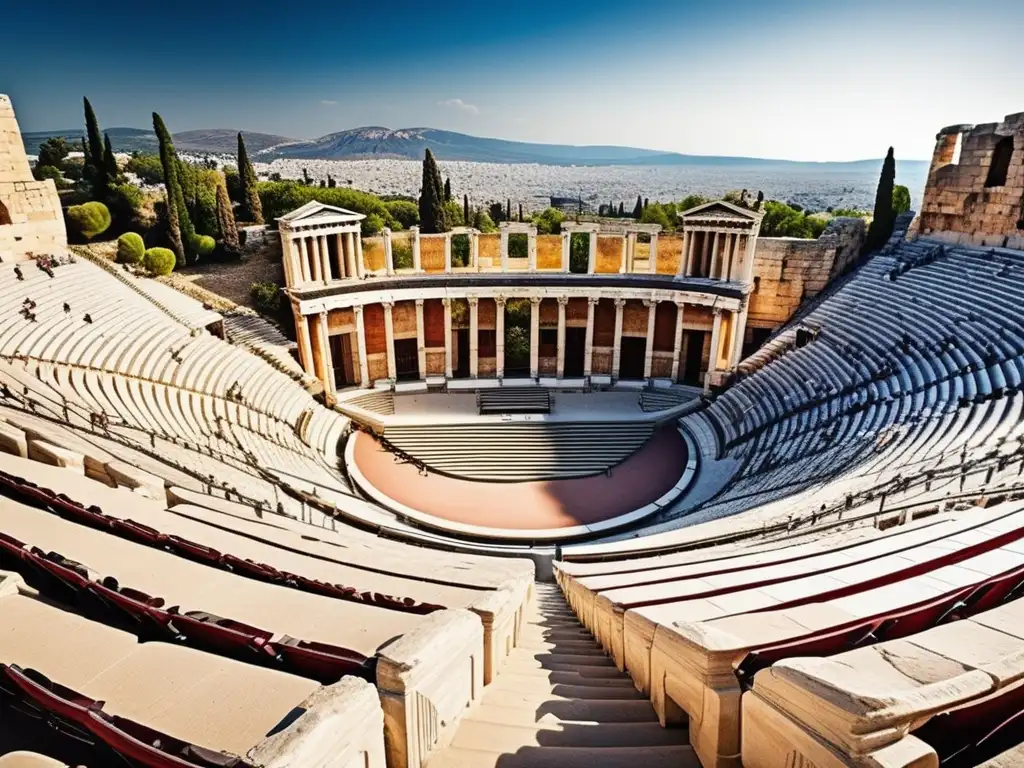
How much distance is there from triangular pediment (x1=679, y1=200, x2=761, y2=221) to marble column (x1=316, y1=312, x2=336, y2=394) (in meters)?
19.7

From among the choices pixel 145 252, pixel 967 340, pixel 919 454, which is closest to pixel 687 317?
pixel 967 340

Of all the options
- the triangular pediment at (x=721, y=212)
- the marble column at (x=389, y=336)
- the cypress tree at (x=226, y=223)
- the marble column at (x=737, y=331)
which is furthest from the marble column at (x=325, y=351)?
the marble column at (x=737, y=331)

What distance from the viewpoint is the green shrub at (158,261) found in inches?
1433

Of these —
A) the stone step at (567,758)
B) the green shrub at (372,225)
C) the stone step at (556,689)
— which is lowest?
the stone step at (556,689)

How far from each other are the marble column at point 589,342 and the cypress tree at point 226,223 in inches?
1020

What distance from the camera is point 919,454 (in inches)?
615

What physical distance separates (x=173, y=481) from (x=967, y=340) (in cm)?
2636

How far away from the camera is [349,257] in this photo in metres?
32.0

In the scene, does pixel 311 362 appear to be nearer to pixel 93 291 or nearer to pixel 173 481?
pixel 93 291

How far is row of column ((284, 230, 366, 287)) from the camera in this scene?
2984 cm

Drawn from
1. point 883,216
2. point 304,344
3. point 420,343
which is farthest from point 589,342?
point 883,216

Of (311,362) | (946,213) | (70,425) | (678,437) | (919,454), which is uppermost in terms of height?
(946,213)

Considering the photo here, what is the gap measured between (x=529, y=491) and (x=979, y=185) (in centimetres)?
2740

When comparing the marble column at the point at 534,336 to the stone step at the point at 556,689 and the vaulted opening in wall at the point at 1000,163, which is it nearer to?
the vaulted opening in wall at the point at 1000,163
